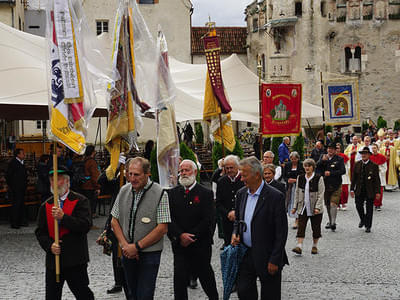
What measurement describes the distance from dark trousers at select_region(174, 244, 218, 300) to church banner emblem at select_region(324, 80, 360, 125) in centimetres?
973

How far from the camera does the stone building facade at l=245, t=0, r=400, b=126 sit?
142 feet

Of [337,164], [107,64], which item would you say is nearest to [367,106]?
[337,164]

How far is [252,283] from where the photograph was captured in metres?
5.65

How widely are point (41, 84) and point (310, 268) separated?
688 centimetres

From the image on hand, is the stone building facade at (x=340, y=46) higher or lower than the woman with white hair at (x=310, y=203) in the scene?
higher

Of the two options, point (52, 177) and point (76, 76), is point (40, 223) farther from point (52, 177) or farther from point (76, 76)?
point (76, 76)

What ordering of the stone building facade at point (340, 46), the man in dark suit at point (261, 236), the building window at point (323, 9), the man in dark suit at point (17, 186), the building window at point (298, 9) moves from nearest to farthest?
the man in dark suit at point (261, 236)
the man in dark suit at point (17, 186)
the stone building facade at point (340, 46)
the building window at point (298, 9)
the building window at point (323, 9)

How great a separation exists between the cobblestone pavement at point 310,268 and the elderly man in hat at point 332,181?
39cm

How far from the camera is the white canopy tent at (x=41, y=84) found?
11977 millimetres

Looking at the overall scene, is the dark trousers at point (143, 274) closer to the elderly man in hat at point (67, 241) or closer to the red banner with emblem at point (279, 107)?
the elderly man in hat at point (67, 241)

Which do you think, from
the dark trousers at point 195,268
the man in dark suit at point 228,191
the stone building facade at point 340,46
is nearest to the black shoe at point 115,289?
the dark trousers at point 195,268

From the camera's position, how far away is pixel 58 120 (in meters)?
6.47

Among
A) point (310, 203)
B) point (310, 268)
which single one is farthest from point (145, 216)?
point (310, 203)

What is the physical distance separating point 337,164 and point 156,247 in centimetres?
743
